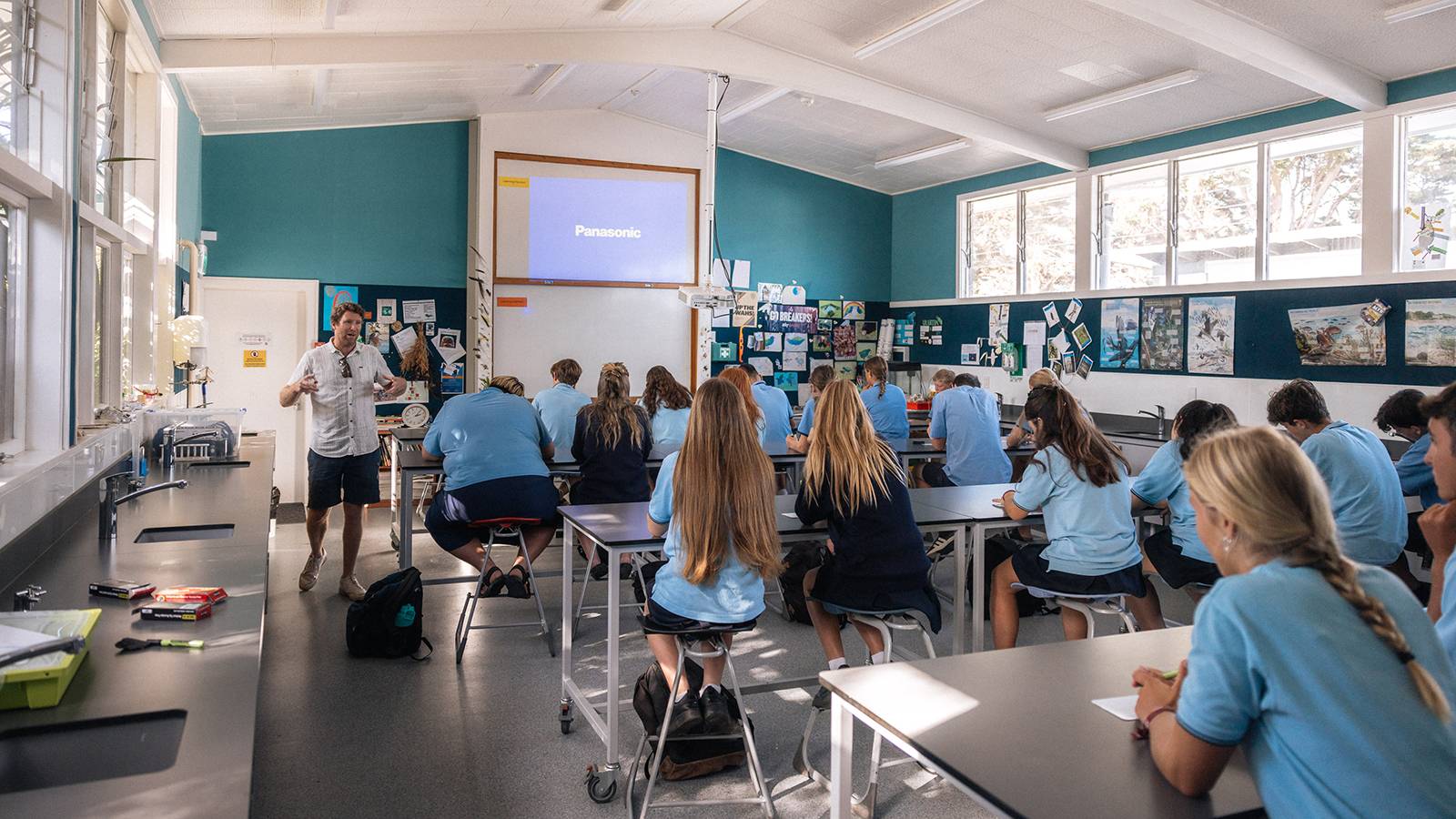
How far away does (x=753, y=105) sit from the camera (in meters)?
7.96

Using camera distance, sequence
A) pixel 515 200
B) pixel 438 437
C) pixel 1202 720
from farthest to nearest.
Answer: pixel 515 200, pixel 438 437, pixel 1202 720

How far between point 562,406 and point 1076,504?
3.24 metres

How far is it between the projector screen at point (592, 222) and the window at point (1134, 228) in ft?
11.8

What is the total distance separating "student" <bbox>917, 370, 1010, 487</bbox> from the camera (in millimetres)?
5766

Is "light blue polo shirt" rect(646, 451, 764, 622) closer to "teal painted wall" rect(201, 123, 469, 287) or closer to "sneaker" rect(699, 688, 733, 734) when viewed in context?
"sneaker" rect(699, 688, 733, 734)

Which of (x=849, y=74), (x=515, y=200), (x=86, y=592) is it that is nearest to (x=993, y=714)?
(x=86, y=592)

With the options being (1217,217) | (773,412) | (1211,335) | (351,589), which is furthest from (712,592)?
(1217,217)

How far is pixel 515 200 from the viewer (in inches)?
329

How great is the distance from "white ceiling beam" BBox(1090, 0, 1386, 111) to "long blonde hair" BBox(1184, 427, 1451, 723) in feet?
13.2

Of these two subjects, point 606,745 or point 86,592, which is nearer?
point 86,592

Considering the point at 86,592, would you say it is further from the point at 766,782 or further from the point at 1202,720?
the point at 1202,720

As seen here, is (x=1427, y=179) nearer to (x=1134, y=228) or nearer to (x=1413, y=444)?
(x=1134, y=228)

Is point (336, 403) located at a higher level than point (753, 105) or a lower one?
lower

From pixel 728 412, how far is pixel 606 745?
3.74 feet
